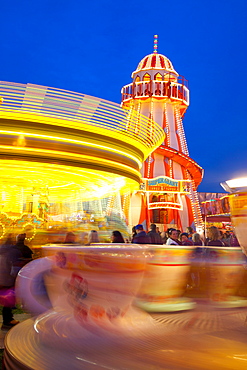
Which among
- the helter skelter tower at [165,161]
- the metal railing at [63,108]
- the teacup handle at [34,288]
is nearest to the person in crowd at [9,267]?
the metal railing at [63,108]

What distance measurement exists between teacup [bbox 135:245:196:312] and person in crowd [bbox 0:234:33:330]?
7.94 feet

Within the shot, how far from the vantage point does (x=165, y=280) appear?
8.89 feet

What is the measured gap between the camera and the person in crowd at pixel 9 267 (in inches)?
189

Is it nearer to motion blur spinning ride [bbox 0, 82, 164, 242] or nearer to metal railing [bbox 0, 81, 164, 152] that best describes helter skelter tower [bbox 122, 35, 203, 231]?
motion blur spinning ride [bbox 0, 82, 164, 242]

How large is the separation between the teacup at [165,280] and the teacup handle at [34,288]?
25.2 inches

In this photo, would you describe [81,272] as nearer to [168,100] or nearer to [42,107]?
[42,107]

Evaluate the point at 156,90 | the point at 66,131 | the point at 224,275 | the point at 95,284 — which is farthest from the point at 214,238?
the point at 156,90

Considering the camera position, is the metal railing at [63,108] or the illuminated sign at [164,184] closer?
the metal railing at [63,108]

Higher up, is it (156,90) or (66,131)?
(156,90)

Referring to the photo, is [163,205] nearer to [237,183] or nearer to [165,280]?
[165,280]

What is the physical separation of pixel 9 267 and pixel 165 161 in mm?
19801

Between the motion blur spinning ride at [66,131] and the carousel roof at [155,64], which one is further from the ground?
the carousel roof at [155,64]

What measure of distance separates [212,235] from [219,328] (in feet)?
10.4

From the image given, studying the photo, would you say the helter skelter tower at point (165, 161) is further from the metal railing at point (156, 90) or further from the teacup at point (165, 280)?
the teacup at point (165, 280)
